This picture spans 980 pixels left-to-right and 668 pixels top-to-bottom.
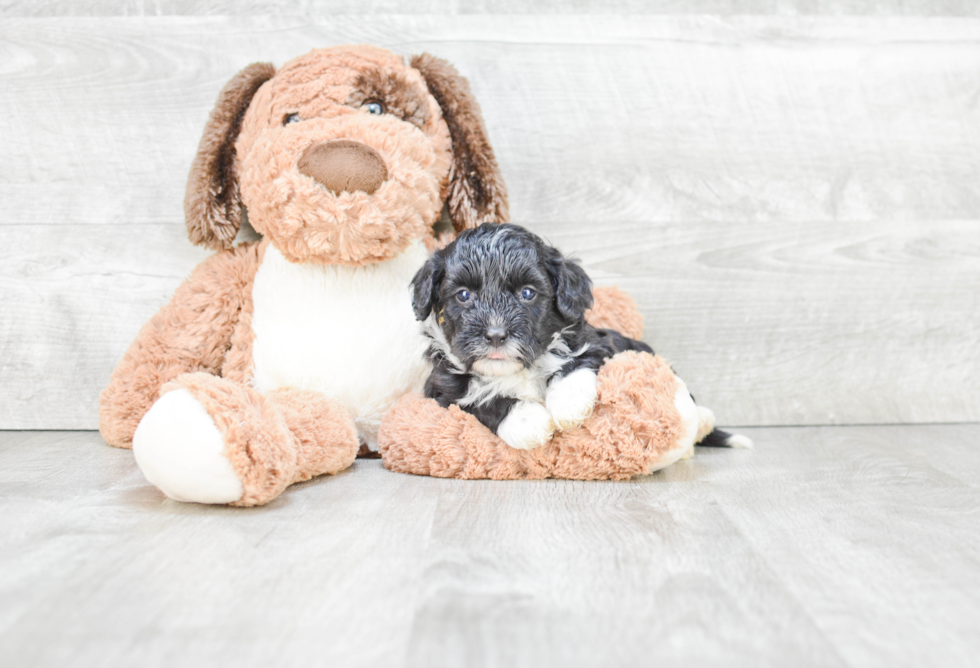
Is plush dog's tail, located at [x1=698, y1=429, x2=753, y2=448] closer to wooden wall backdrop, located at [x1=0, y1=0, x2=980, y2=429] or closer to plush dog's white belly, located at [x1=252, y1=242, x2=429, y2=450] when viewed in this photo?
wooden wall backdrop, located at [x1=0, y1=0, x2=980, y2=429]

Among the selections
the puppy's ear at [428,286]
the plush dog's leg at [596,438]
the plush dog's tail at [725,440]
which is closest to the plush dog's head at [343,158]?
the puppy's ear at [428,286]

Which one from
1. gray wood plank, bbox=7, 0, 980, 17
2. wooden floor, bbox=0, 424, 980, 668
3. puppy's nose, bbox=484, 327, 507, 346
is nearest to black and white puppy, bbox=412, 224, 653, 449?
puppy's nose, bbox=484, 327, 507, 346

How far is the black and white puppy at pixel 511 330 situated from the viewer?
1.44m

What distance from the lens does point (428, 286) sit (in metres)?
1.53

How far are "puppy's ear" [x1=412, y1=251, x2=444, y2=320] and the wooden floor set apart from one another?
0.34 meters

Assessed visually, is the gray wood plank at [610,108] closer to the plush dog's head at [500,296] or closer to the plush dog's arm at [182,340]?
the plush dog's arm at [182,340]

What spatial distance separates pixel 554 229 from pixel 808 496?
1009 mm

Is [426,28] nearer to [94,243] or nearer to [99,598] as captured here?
[94,243]

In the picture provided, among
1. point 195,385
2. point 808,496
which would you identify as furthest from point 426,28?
point 808,496

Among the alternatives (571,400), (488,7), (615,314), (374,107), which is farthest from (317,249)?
(488,7)

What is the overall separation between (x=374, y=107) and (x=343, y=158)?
27 centimetres

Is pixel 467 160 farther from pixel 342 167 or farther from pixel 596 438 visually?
pixel 596 438

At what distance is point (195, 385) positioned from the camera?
1326 mm

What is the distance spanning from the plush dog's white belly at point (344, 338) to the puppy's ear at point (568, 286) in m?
0.39
